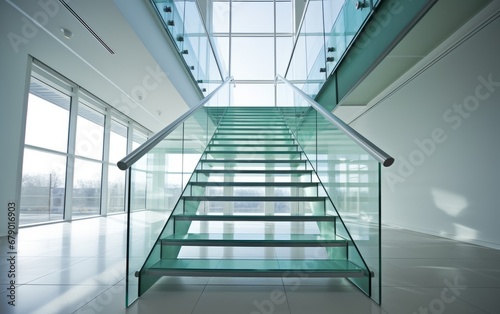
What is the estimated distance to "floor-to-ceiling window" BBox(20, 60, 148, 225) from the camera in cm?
589

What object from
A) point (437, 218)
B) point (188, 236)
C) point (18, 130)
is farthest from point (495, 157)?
point (18, 130)

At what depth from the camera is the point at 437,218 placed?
5047 mm

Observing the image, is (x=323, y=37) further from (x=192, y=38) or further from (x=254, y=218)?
(x=254, y=218)

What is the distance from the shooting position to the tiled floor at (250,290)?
75.0 inches

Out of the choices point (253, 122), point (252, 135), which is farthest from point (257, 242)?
point (253, 122)

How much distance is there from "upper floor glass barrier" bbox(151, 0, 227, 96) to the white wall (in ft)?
13.5

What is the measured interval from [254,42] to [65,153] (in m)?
8.67

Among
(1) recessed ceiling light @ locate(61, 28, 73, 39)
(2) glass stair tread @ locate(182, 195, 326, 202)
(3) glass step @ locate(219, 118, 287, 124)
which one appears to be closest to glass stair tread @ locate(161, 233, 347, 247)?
(2) glass stair tread @ locate(182, 195, 326, 202)

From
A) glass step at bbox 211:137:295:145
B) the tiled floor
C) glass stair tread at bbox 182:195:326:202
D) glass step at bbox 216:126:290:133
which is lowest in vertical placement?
the tiled floor

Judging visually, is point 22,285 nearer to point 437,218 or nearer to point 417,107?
point 437,218

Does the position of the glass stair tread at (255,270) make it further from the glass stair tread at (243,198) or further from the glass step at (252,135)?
the glass step at (252,135)

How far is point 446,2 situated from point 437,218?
3.29 meters

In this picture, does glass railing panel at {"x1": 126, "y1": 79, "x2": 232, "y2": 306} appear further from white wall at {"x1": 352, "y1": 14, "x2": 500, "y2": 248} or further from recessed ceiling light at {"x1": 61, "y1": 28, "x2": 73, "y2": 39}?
white wall at {"x1": 352, "y1": 14, "x2": 500, "y2": 248}

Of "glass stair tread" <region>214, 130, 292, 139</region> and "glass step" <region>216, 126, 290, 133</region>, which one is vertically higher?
"glass step" <region>216, 126, 290, 133</region>
